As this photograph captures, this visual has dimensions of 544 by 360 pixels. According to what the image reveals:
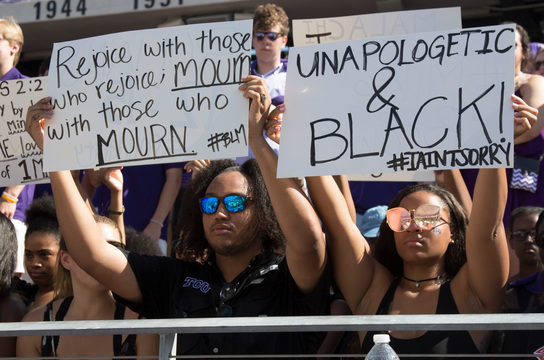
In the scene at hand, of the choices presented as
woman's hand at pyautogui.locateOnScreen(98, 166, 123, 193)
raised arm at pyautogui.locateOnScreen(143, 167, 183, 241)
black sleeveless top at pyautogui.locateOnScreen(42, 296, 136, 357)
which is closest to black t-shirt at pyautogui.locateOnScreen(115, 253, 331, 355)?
black sleeveless top at pyautogui.locateOnScreen(42, 296, 136, 357)

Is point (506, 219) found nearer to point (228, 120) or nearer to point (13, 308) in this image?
point (228, 120)

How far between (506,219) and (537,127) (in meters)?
0.56

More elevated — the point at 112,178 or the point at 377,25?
the point at 377,25

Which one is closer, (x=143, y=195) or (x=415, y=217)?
(x=415, y=217)

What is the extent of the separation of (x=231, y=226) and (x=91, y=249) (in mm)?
593

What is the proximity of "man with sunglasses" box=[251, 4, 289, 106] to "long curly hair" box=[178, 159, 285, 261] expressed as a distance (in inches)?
53.6

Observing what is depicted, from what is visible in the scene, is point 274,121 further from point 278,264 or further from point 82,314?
point 82,314

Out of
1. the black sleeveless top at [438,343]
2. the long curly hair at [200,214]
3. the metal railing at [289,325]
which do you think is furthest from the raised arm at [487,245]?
the long curly hair at [200,214]

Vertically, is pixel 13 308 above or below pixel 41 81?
below

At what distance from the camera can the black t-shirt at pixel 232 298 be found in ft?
10.4

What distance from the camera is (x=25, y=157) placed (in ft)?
13.9

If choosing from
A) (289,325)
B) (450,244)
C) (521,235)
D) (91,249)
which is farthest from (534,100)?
(289,325)

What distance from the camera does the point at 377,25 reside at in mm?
4246

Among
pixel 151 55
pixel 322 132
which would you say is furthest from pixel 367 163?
pixel 151 55
